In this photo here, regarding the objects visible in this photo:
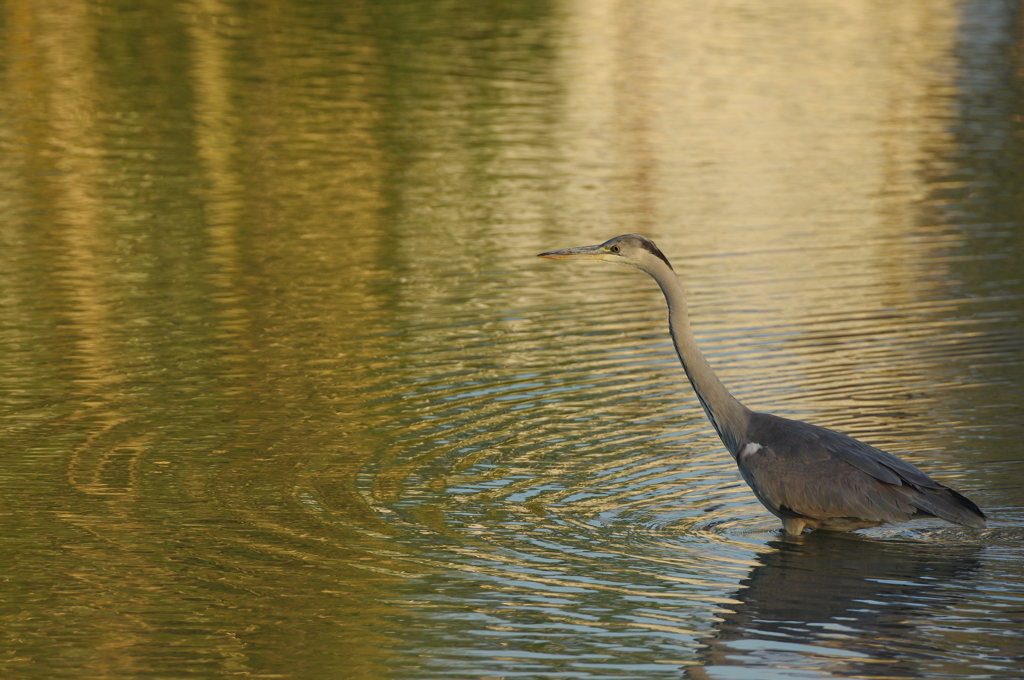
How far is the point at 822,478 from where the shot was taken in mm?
9789

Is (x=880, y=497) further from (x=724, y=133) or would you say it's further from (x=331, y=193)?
(x=724, y=133)

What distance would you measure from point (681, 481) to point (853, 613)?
252 centimetres

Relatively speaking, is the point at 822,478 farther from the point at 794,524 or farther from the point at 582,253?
the point at 582,253

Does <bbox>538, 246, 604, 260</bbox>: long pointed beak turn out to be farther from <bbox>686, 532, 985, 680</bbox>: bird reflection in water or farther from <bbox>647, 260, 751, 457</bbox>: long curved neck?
<bbox>686, 532, 985, 680</bbox>: bird reflection in water

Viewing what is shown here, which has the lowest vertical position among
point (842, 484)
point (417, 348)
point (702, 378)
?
point (417, 348)

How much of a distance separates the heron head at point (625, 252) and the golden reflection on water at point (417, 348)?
168cm

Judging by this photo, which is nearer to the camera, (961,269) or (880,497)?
(880,497)

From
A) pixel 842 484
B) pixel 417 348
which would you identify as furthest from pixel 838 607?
pixel 417 348

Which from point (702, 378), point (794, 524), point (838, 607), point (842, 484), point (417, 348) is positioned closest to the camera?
point (838, 607)

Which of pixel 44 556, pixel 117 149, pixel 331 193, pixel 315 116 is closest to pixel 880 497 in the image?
pixel 44 556

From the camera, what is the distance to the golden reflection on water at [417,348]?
29.5ft

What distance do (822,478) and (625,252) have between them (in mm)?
2098

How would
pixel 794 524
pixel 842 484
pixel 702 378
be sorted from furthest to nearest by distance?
1. pixel 702 378
2. pixel 794 524
3. pixel 842 484

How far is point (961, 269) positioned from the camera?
58.2 feet
